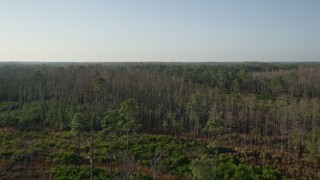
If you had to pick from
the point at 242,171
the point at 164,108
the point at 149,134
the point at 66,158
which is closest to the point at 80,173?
the point at 66,158

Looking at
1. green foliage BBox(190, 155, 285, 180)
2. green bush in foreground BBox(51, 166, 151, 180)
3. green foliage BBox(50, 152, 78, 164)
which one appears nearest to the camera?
green bush in foreground BBox(51, 166, 151, 180)

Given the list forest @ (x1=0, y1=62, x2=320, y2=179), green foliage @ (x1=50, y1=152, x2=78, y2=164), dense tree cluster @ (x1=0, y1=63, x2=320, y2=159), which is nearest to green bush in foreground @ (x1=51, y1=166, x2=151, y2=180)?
forest @ (x1=0, y1=62, x2=320, y2=179)

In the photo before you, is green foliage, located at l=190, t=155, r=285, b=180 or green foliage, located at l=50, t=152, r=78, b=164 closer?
green foliage, located at l=190, t=155, r=285, b=180

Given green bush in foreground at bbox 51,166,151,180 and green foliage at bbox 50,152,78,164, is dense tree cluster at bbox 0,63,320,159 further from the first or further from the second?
green bush in foreground at bbox 51,166,151,180

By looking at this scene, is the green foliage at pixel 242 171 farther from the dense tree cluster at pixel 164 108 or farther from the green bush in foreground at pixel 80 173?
the green bush in foreground at pixel 80 173

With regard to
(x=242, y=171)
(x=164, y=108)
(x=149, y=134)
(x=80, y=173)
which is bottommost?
(x=149, y=134)

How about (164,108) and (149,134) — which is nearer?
(149,134)

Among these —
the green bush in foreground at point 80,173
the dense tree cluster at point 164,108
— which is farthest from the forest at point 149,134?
the dense tree cluster at point 164,108

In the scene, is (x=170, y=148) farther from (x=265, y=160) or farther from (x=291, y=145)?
(x=291, y=145)

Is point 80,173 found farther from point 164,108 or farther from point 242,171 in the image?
point 164,108

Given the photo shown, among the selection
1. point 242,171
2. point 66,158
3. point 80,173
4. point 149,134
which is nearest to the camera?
point 80,173
